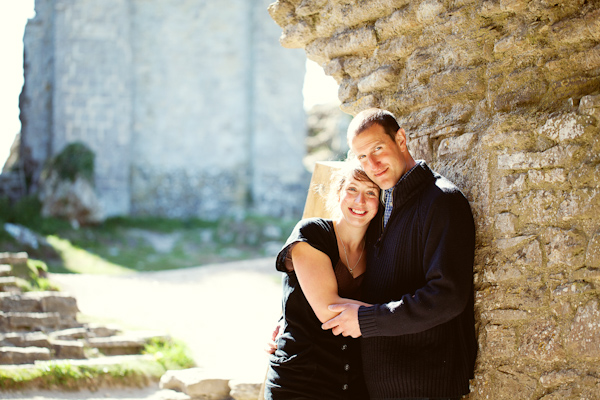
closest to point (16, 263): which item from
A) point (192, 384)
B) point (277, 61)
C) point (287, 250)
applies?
point (192, 384)

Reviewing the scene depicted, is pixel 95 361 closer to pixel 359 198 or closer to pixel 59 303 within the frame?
pixel 59 303

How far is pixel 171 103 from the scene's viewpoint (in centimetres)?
1430

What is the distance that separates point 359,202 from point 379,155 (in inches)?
8.0

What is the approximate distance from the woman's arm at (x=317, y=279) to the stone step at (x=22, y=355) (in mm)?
3946

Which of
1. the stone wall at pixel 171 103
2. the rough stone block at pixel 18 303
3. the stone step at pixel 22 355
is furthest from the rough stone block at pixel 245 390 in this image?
the stone wall at pixel 171 103

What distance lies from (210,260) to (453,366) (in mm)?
9199

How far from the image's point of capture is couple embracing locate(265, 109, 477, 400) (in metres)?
2.05

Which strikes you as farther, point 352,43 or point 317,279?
point 352,43

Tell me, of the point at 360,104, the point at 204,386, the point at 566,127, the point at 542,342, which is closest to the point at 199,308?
the point at 204,386

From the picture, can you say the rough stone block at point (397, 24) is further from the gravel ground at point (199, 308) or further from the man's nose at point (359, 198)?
the gravel ground at point (199, 308)

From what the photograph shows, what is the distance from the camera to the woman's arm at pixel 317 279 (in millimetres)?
2170

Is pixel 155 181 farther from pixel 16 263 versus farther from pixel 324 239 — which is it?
pixel 324 239

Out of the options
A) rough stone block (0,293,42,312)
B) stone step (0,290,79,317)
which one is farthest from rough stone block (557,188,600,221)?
rough stone block (0,293,42,312)

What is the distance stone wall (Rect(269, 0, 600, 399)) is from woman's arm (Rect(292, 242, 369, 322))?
627mm
